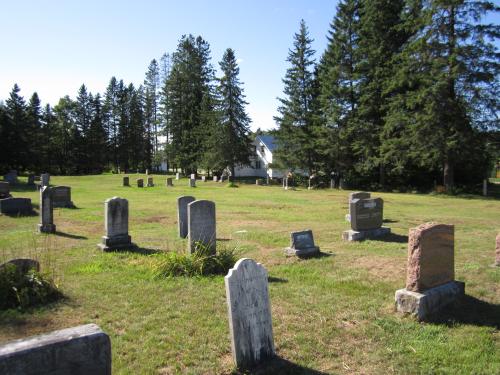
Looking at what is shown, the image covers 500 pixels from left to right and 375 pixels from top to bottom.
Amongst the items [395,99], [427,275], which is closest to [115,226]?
[427,275]

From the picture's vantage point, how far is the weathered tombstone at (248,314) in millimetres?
4227

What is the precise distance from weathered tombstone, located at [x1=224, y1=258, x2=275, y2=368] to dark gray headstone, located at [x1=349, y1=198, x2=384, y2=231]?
23.8 ft

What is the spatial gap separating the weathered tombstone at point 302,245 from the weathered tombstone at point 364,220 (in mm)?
2155

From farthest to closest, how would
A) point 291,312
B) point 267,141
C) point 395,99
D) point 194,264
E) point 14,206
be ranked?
point 267,141 < point 395,99 < point 14,206 < point 194,264 < point 291,312

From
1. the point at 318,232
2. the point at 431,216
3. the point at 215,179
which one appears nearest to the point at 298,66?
the point at 215,179

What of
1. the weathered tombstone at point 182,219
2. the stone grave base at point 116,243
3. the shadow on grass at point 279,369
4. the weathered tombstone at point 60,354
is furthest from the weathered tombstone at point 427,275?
the weathered tombstone at point 182,219

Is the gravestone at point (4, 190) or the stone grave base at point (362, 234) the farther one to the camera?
the gravestone at point (4, 190)

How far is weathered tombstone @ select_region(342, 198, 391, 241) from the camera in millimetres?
11156

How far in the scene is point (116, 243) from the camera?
994 centimetres

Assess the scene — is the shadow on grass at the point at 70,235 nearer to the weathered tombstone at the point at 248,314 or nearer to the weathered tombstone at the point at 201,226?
the weathered tombstone at the point at 201,226

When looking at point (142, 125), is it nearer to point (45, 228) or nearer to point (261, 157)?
point (261, 157)

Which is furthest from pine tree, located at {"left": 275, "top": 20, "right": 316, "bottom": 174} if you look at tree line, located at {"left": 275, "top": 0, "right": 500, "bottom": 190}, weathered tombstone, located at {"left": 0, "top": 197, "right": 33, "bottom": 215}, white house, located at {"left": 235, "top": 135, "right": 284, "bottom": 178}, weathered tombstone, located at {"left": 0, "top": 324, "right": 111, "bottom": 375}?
weathered tombstone, located at {"left": 0, "top": 324, "right": 111, "bottom": 375}

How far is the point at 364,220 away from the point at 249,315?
7.71m

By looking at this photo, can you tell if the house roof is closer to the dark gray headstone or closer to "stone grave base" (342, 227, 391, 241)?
the dark gray headstone
